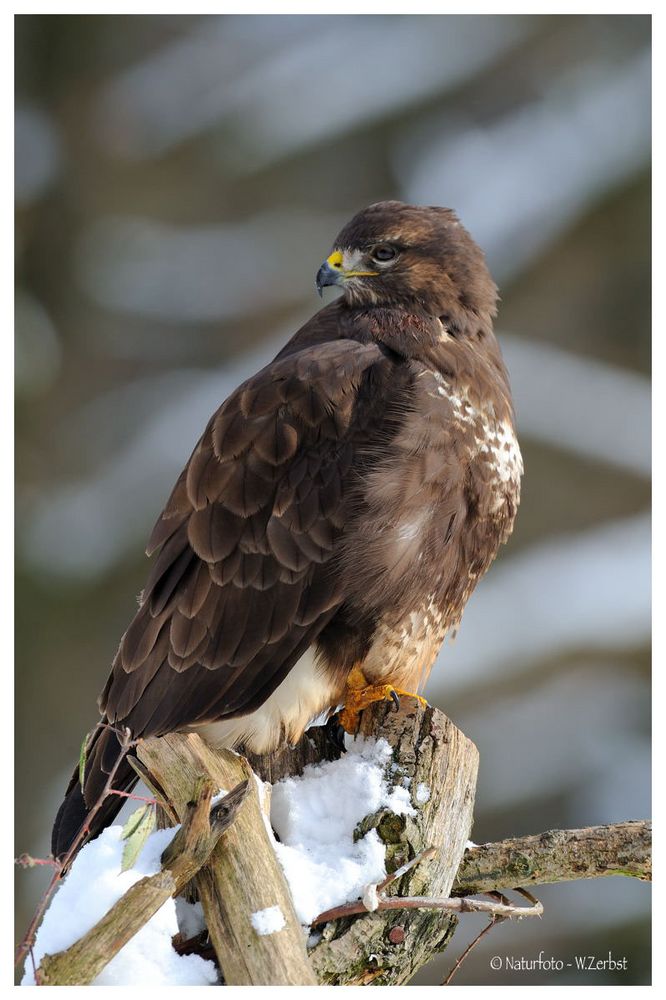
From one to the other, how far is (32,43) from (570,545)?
460cm

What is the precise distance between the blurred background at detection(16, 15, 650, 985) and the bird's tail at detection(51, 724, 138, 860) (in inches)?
153

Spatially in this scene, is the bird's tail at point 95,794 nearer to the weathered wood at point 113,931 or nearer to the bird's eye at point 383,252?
the weathered wood at point 113,931

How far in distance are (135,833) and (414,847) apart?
2.60 feet

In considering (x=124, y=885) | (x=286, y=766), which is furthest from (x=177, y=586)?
(x=124, y=885)

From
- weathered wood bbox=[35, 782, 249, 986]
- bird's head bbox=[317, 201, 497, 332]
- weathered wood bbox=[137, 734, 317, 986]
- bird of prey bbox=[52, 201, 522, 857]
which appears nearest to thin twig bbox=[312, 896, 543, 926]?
weathered wood bbox=[137, 734, 317, 986]

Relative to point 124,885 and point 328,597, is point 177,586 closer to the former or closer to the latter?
point 328,597

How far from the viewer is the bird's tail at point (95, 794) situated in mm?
3207

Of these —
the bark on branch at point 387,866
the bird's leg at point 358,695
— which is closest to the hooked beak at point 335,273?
A: the bird's leg at point 358,695

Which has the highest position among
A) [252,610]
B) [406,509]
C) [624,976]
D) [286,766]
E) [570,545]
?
[570,545]

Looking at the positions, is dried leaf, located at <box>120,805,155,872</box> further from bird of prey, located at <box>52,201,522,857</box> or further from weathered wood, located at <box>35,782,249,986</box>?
bird of prey, located at <box>52,201,522,857</box>

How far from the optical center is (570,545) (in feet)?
25.7

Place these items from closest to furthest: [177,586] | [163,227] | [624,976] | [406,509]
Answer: [406,509]
[177,586]
[624,976]
[163,227]

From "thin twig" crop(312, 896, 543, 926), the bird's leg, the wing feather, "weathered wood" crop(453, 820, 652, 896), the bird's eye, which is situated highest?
the bird's eye

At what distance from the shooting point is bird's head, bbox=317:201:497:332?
12.1 feet
